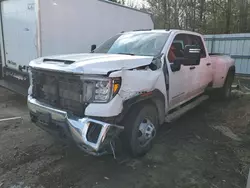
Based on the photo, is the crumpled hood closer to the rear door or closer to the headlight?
the headlight

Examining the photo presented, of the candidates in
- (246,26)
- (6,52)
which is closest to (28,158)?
(6,52)

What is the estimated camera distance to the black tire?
3371mm

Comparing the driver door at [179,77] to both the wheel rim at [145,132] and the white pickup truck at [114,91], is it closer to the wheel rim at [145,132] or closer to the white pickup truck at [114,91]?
the white pickup truck at [114,91]

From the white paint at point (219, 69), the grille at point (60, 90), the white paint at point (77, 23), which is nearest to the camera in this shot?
the grille at point (60, 90)

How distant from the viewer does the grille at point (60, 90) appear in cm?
303

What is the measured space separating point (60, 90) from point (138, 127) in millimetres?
1210

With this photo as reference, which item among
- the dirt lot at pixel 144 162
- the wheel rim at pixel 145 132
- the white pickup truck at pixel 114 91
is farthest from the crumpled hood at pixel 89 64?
the dirt lot at pixel 144 162

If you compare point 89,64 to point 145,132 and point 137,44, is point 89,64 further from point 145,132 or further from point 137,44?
point 137,44

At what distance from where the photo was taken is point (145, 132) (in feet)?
12.0

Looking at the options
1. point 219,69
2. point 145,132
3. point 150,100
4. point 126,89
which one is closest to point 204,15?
point 219,69

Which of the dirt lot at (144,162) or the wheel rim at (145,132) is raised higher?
the wheel rim at (145,132)

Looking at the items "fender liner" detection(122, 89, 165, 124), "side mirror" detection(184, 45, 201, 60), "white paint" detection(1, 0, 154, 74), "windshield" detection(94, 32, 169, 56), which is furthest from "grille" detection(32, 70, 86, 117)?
"white paint" detection(1, 0, 154, 74)

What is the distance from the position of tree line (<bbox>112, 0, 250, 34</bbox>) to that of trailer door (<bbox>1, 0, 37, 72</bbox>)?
1186 cm

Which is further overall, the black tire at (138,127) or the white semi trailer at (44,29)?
the white semi trailer at (44,29)
